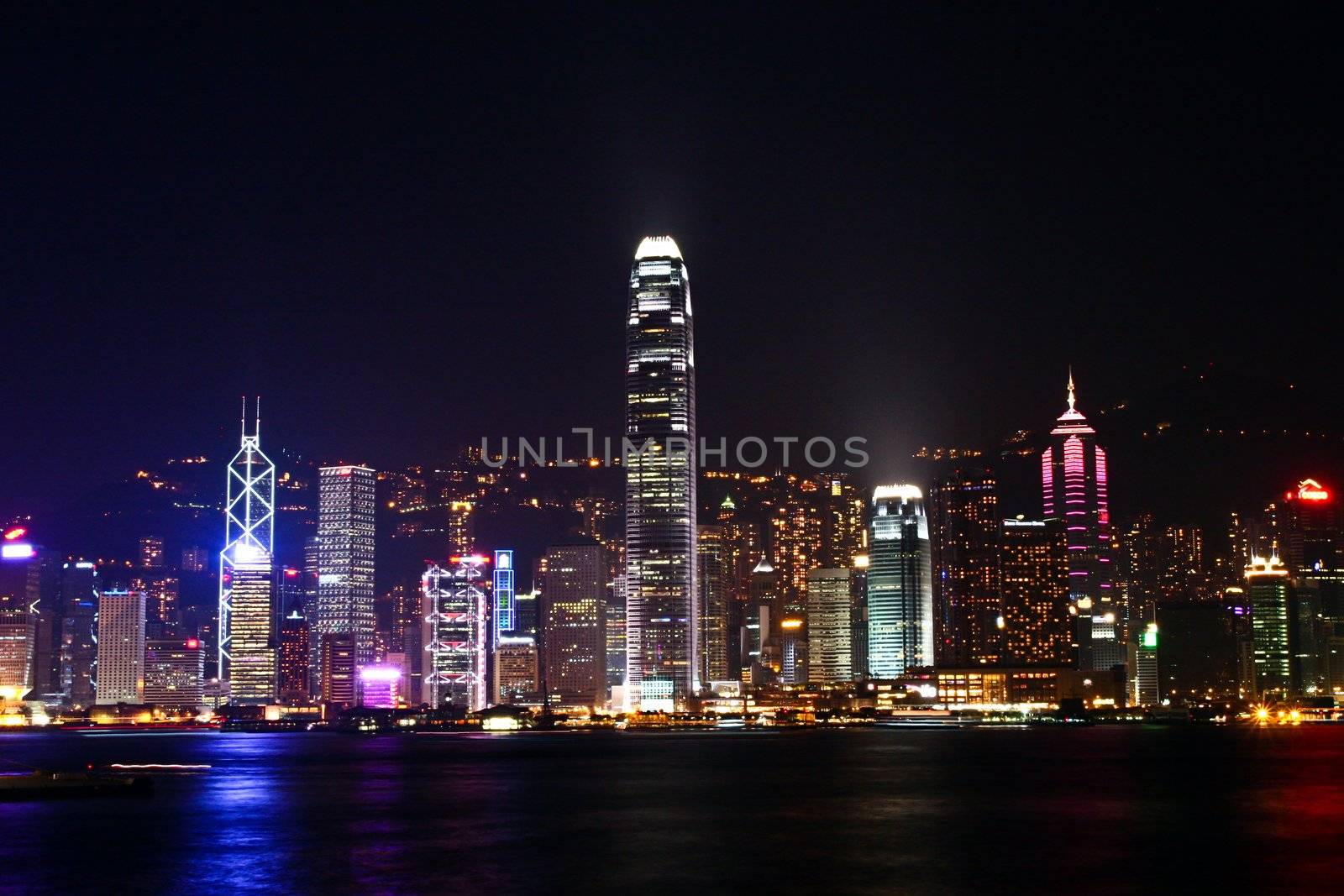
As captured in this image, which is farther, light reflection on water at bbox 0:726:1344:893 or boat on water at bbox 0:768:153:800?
boat on water at bbox 0:768:153:800

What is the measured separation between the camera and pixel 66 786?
92938mm

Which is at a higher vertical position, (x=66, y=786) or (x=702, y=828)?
(x=66, y=786)

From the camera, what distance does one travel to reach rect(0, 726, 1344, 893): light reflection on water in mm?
57250

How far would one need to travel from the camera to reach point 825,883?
2181 inches

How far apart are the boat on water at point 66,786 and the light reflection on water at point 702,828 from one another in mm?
3822

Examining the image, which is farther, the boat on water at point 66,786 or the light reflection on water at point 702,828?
the boat on water at point 66,786

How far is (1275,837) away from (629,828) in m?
26.9

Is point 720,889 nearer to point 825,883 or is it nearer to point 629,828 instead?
point 825,883

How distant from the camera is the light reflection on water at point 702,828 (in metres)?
57.2

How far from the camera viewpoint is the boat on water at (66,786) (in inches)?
3575

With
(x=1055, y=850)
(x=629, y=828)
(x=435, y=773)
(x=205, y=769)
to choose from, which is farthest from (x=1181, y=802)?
(x=205, y=769)

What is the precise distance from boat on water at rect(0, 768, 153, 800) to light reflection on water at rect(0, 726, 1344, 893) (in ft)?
12.5

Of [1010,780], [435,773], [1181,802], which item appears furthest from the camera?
[435,773]

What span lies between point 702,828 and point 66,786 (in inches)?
1560
